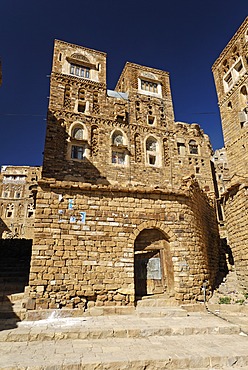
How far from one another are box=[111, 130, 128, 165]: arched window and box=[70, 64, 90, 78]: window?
5.91 metres

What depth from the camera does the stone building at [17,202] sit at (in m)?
33.7

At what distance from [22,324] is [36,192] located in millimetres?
4080

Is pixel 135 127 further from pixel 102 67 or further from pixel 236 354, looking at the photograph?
pixel 236 354

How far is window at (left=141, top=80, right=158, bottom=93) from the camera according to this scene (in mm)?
22141

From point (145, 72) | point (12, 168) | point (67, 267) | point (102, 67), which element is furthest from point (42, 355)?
point (12, 168)

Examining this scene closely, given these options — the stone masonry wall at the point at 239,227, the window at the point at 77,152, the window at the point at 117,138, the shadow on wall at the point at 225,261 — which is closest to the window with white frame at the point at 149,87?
the window at the point at 117,138

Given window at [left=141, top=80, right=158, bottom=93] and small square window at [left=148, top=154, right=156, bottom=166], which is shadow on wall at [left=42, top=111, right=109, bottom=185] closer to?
small square window at [left=148, top=154, right=156, bottom=166]

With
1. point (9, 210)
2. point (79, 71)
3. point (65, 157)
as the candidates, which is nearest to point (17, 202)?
point (9, 210)

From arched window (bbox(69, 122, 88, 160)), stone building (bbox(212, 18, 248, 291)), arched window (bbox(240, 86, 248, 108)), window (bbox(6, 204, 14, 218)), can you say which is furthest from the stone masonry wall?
window (bbox(6, 204, 14, 218))

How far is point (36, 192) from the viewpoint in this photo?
27.9ft

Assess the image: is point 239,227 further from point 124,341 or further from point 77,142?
point 77,142

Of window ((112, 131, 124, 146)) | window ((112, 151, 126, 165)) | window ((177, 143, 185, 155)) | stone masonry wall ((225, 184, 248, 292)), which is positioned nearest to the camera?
stone masonry wall ((225, 184, 248, 292))

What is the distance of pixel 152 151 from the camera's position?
19.9 meters

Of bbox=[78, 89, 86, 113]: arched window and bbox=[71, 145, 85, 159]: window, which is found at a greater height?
bbox=[78, 89, 86, 113]: arched window
